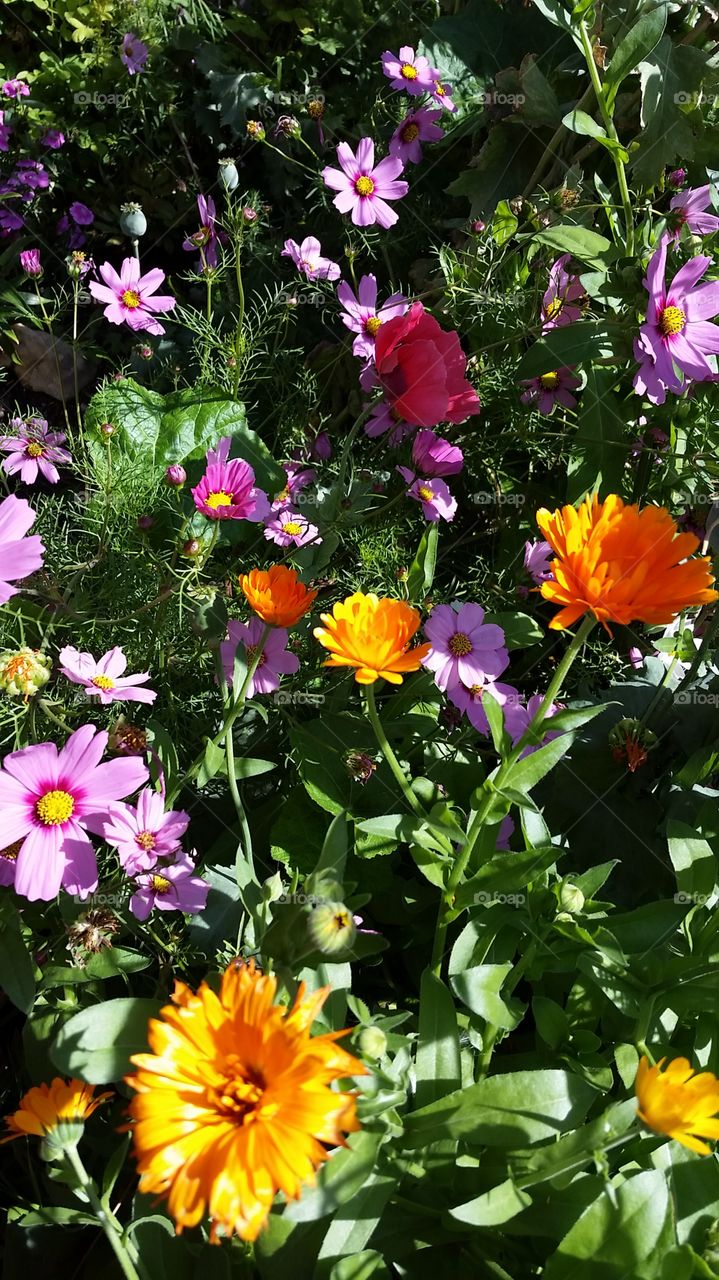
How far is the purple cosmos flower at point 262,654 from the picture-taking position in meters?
0.89

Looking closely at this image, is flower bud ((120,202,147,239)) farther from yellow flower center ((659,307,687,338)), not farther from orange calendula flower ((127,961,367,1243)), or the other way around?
orange calendula flower ((127,961,367,1243))

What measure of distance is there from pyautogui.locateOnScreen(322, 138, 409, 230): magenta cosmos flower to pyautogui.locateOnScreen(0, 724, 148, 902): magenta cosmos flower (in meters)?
0.93

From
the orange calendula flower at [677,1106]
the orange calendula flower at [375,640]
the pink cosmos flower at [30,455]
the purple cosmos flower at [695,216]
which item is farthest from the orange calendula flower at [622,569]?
the pink cosmos flower at [30,455]

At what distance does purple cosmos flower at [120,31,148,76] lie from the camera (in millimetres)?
1668

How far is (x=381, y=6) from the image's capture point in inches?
70.6

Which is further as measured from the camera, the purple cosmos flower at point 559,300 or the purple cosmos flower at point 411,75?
the purple cosmos flower at point 411,75

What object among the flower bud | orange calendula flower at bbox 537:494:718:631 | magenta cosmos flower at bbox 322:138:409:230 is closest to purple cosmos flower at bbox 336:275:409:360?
magenta cosmos flower at bbox 322:138:409:230

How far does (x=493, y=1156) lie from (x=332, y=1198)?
0.18 meters

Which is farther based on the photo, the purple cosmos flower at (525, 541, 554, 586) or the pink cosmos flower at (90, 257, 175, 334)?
the pink cosmos flower at (90, 257, 175, 334)

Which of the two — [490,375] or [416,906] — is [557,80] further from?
[416,906]

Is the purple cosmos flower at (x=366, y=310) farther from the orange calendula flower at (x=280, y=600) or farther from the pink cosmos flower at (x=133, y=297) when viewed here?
the orange calendula flower at (x=280, y=600)

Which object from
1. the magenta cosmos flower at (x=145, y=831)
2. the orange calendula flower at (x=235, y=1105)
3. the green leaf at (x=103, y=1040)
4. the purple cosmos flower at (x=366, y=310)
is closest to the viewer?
the orange calendula flower at (x=235, y=1105)

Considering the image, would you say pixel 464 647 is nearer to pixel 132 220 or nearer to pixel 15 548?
pixel 15 548

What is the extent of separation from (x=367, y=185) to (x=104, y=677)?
33.9 inches
